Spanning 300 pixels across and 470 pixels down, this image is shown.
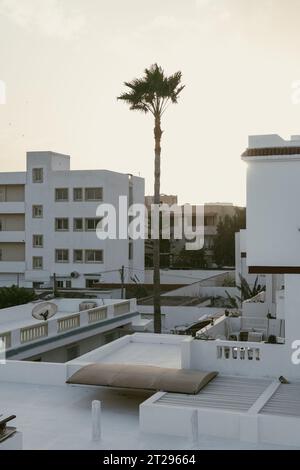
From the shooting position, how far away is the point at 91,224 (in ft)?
167

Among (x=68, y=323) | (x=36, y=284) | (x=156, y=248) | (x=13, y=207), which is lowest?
(x=36, y=284)

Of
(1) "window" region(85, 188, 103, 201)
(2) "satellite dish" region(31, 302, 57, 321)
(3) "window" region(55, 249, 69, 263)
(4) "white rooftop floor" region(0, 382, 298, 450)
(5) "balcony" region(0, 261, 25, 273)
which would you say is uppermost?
(1) "window" region(85, 188, 103, 201)

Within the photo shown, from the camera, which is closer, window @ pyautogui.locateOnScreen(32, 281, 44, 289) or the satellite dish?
the satellite dish

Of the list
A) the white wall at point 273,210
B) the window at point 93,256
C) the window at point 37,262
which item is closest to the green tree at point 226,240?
the window at point 93,256

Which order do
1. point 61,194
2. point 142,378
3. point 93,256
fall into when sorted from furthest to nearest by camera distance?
point 61,194, point 93,256, point 142,378

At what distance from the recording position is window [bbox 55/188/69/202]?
2020 inches

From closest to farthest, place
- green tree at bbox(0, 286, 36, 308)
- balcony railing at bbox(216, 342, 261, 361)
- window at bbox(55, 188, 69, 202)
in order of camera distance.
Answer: balcony railing at bbox(216, 342, 261, 361) < green tree at bbox(0, 286, 36, 308) < window at bbox(55, 188, 69, 202)

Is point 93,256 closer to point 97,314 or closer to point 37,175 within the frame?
point 37,175

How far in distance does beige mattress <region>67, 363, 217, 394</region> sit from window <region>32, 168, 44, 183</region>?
130 ft

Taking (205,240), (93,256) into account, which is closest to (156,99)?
(93,256)

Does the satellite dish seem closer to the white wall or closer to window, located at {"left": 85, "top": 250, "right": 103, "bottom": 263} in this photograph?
the white wall

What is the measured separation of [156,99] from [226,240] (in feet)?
167

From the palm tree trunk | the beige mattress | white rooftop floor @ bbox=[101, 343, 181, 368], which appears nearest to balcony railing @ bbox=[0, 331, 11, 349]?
white rooftop floor @ bbox=[101, 343, 181, 368]

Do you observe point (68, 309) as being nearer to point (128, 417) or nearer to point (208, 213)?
point (128, 417)
